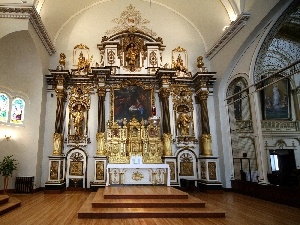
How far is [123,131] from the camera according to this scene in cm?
1142

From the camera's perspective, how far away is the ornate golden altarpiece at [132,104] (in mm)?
11055

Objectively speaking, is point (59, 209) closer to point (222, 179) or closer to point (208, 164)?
point (208, 164)

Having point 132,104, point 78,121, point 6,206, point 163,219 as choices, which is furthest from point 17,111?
point 163,219

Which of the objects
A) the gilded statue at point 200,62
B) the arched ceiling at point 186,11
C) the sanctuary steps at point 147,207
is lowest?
the sanctuary steps at point 147,207

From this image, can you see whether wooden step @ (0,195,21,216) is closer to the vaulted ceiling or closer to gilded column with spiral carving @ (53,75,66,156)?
gilded column with spiral carving @ (53,75,66,156)

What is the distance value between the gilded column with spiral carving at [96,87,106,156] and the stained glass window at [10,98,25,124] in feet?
11.2

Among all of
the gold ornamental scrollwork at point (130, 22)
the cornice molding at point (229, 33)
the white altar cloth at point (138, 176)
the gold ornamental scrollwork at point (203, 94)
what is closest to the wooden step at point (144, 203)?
the white altar cloth at point (138, 176)

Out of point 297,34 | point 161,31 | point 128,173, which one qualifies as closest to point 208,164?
point 128,173

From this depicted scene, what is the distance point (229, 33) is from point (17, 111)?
9926 millimetres

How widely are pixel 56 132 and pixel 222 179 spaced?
303 inches

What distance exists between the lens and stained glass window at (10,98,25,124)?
10.9m

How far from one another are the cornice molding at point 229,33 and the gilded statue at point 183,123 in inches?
137

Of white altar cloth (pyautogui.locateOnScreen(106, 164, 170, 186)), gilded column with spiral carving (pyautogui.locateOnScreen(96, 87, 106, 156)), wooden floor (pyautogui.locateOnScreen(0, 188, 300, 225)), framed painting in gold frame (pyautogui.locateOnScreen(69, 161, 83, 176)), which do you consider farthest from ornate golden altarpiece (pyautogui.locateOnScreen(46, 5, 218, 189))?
wooden floor (pyautogui.locateOnScreen(0, 188, 300, 225))

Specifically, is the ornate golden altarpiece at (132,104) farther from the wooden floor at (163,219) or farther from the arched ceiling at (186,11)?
the wooden floor at (163,219)
